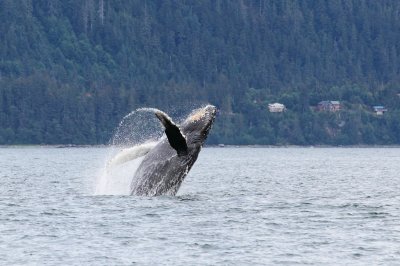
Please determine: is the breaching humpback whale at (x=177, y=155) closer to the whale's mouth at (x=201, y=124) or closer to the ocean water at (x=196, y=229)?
the whale's mouth at (x=201, y=124)

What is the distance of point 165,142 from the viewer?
138 ft

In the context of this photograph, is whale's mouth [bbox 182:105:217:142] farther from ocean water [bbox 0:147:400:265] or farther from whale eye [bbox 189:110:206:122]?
ocean water [bbox 0:147:400:265]

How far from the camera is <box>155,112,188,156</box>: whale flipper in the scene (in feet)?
125

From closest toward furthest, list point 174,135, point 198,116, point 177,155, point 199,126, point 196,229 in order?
point 196,229
point 174,135
point 177,155
point 199,126
point 198,116

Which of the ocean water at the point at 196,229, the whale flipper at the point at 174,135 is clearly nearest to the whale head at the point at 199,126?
the whale flipper at the point at 174,135

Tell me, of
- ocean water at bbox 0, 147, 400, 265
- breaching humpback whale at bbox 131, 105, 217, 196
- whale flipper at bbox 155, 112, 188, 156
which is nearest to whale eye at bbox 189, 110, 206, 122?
breaching humpback whale at bbox 131, 105, 217, 196

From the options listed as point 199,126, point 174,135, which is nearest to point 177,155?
point 199,126

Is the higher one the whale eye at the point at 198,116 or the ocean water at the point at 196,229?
the whale eye at the point at 198,116

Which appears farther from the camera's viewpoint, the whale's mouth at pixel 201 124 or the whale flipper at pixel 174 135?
the whale's mouth at pixel 201 124

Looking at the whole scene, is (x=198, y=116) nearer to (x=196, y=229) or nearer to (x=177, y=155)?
(x=177, y=155)

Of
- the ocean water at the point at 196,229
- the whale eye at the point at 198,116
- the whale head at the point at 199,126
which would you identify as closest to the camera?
the ocean water at the point at 196,229

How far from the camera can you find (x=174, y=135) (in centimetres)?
3928

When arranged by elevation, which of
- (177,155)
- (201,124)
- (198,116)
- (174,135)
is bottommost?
(177,155)

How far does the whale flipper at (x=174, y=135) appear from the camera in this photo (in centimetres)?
3806
